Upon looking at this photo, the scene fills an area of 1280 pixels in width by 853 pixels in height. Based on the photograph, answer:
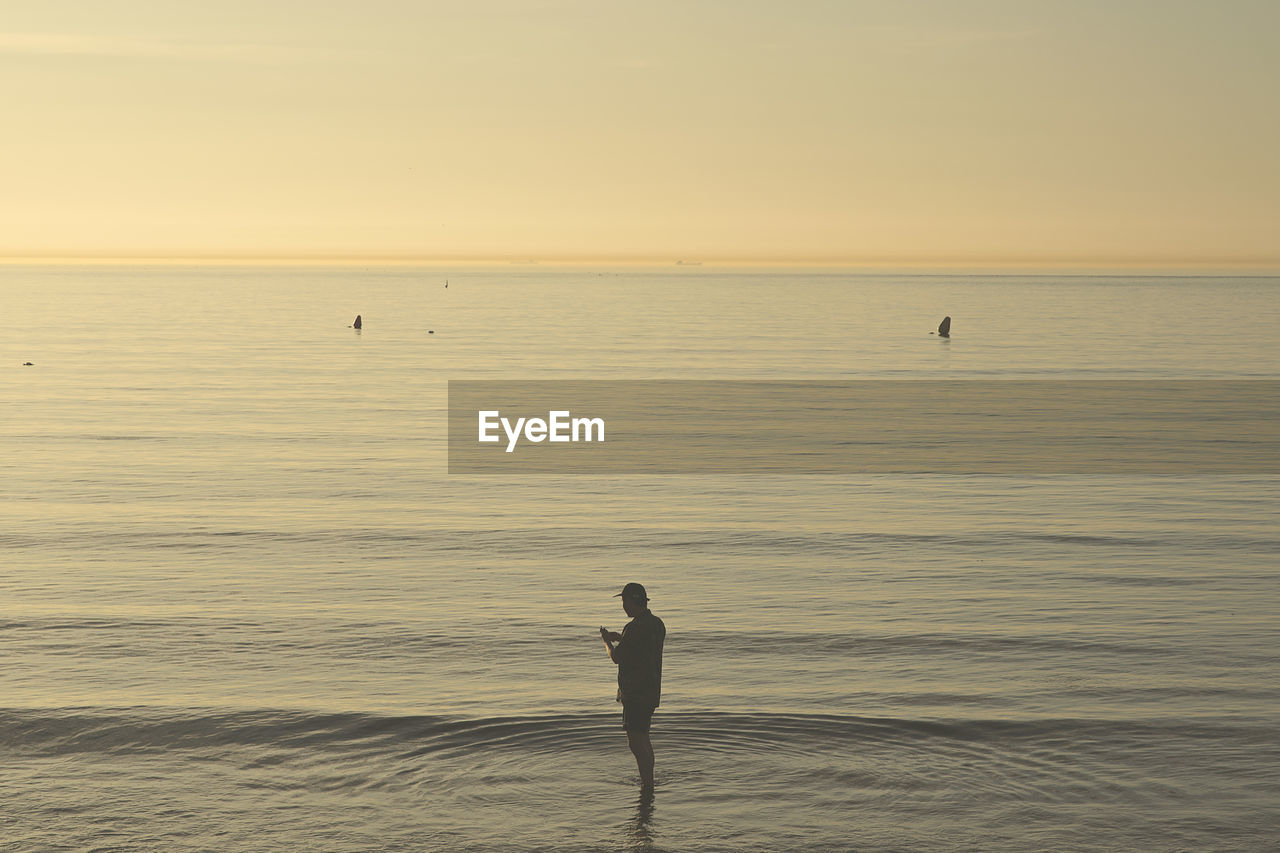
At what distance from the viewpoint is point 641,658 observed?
14.5 meters

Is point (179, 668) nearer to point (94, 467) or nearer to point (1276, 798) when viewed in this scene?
point (1276, 798)

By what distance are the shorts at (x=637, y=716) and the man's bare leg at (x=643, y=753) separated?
0.26 ft

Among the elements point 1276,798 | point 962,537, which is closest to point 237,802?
point 1276,798

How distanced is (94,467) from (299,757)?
27.0m

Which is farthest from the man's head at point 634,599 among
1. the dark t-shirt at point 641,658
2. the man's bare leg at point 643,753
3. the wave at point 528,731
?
the wave at point 528,731

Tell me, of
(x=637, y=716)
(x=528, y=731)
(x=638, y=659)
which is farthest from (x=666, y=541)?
(x=638, y=659)

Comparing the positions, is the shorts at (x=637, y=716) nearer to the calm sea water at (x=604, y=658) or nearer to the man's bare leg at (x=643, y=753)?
the man's bare leg at (x=643, y=753)

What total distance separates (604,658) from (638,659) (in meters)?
6.76

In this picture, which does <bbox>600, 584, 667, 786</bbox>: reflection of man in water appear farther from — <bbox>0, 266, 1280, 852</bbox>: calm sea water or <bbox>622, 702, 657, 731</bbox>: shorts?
<bbox>0, 266, 1280, 852</bbox>: calm sea water

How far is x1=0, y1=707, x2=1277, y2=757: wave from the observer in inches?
672

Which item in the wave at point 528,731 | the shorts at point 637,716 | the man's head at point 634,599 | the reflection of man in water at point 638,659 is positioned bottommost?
the wave at point 528,731

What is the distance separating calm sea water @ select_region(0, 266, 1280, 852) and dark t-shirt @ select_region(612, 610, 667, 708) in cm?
129

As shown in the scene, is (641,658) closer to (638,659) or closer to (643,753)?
(638,659)

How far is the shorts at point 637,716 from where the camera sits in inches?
579
